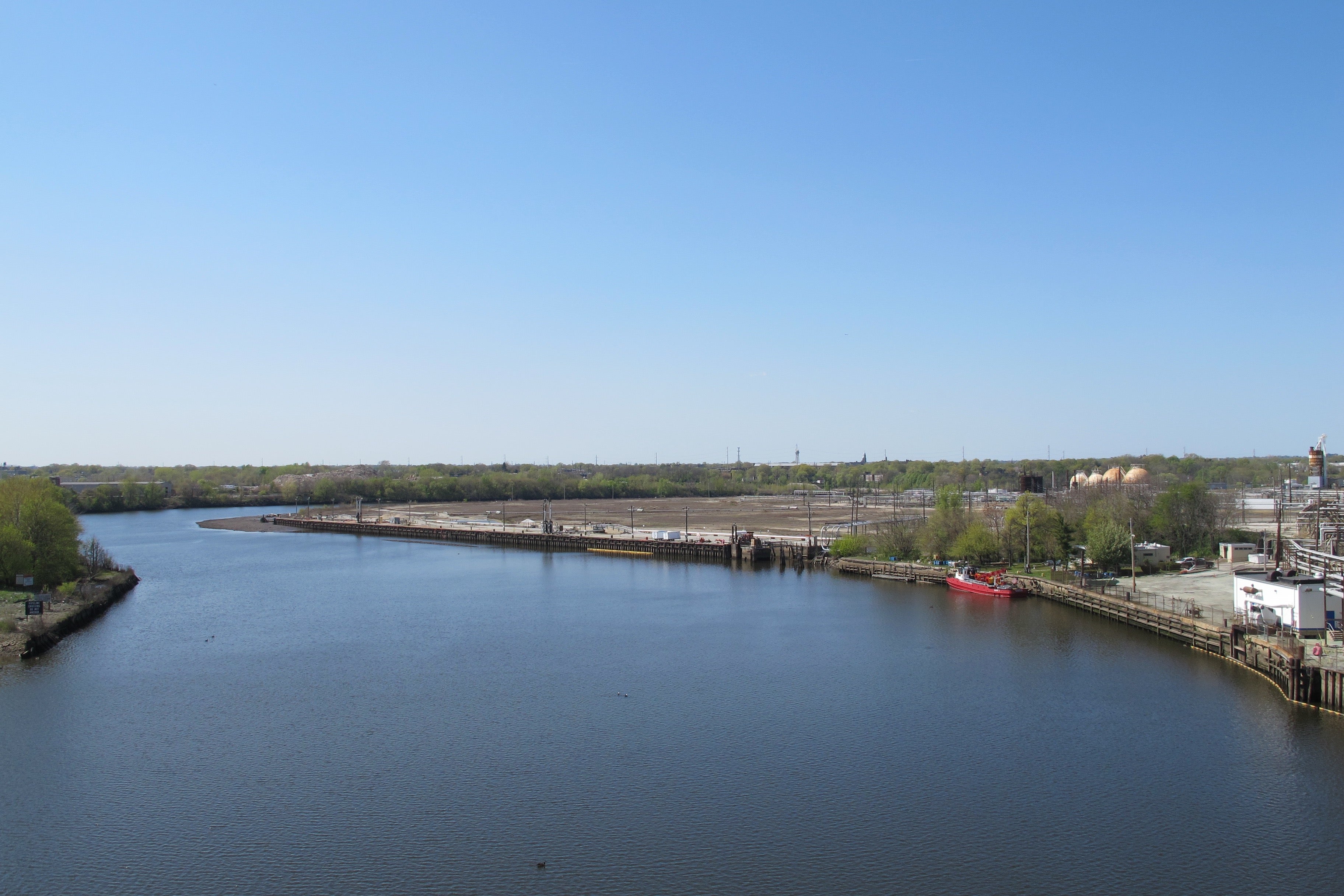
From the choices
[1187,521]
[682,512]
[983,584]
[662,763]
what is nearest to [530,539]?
[682,512]

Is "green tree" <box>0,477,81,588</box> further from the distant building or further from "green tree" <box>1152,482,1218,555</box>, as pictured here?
the distant building

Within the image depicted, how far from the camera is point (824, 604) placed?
38.1 metres

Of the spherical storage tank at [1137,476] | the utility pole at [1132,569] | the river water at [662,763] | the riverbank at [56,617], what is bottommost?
the river water at [662,763]

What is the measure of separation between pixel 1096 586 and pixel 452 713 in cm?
2677

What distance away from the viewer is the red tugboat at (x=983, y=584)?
39.0 meters

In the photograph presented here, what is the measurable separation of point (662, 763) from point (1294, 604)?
18.4 m

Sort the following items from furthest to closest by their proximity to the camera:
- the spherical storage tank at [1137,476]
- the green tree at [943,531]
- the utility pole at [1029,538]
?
1. the spherical storage tank at [1137,476]
2. the green tree at [943,531]
3. the utility pole at [1029,538]

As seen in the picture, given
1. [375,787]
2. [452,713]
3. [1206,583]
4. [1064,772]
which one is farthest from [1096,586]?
[375,787]

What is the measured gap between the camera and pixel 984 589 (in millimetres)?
39938

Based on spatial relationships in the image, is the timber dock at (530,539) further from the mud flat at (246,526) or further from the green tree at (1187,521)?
the green tree at (1187,521)

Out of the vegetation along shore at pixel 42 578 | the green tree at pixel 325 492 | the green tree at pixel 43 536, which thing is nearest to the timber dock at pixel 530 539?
the green tree at pixel 325 492

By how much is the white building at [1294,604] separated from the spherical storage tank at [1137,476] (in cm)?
3579

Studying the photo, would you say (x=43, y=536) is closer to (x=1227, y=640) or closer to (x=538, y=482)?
(x=1227, y=640)

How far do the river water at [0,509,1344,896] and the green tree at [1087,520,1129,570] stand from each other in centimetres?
730
